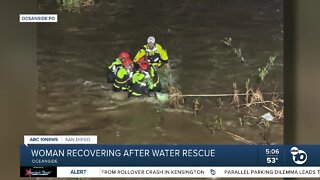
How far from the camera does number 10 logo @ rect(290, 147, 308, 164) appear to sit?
1.69 m

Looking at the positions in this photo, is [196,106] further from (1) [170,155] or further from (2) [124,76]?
(2) [124,76]

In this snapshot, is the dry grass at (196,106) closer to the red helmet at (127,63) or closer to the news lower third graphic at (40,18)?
the red helmet at (127,63)

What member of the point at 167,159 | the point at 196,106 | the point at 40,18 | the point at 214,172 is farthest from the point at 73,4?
the point at 214,172

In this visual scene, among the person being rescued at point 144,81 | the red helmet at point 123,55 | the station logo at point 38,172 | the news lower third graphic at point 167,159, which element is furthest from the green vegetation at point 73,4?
the station logo at point 38,172

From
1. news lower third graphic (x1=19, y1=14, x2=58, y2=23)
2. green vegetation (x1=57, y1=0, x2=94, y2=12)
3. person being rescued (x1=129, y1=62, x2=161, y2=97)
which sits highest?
green vegetation (x1=57, y1=0, x2=94, y2=12)

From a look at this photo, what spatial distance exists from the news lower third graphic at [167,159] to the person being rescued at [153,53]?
44cm

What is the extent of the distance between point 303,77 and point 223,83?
41 cm

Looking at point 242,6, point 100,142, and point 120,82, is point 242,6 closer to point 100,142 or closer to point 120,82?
point 120,82

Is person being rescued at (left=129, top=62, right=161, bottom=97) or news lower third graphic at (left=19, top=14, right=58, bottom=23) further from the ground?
news lower third graphic at (left=19, top=14, right=58, bottom=23)

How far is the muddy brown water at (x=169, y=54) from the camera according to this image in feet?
5.60

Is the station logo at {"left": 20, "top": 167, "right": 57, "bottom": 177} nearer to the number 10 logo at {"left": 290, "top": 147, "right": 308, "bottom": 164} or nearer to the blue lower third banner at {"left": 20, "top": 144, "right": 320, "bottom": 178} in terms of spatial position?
the blue lower third banner at {"left": 20, "top": 144, "right": 320, "bottom": 178}

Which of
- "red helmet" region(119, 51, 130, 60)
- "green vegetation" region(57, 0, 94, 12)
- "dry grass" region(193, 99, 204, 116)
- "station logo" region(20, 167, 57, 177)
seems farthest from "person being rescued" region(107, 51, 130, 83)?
"station logo" region(20, 167, 57, 177)

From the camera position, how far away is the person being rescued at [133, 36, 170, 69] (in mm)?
1710

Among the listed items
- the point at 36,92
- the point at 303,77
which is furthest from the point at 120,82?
the point at 303,77
